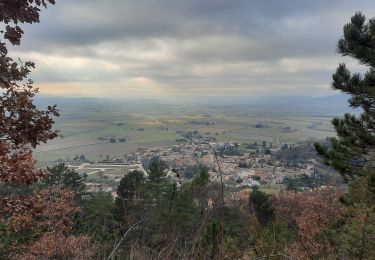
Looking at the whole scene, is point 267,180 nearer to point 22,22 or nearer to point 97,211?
point 97,211

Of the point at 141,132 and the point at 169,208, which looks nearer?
the point at 169,208

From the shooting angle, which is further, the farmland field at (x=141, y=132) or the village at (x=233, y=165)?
the farmland field at (x=141, y=132)

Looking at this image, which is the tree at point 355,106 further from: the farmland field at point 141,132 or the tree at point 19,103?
the farmland field at point 141,132

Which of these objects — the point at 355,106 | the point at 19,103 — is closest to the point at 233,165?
the point at 355,106

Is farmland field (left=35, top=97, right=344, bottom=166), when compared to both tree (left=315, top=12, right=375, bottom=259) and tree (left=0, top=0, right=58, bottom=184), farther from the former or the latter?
tree (left=0, top=0, right=58, bottom=184)

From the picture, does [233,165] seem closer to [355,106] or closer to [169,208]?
[355,106]

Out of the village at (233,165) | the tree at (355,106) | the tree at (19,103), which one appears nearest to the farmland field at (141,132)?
the village at (233,165)

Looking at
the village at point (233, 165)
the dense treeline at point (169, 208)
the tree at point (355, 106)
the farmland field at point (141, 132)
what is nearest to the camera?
the dense treeline at point (169, 208)

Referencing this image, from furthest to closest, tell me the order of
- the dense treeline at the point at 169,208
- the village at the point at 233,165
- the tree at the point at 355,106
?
the village at the point at 233,165 < the tree at the point at 355,106 < the dense treeline at the point at 169,208

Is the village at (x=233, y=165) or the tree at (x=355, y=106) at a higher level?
the tree at (x=355, y=106)

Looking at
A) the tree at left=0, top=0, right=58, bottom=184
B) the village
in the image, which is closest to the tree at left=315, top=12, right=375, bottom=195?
the tree at left=0, top=0, right=58, bottom=184

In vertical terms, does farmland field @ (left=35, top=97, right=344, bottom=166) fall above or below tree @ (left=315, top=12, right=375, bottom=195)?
below

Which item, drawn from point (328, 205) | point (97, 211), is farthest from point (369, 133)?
point (97, 211)
